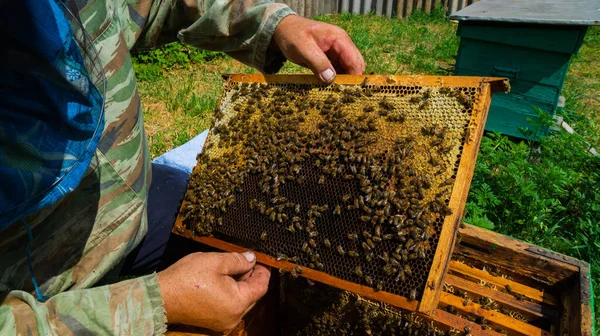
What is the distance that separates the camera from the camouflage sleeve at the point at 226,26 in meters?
2.77

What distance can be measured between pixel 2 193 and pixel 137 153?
3.72ft

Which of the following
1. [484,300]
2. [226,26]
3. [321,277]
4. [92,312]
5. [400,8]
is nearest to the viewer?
[92,312]

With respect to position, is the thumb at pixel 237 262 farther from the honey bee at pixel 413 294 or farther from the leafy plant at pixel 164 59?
the leafy plant at pixel 164 59

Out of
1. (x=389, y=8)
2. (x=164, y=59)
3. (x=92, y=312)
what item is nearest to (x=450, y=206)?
(x=92, y=312)

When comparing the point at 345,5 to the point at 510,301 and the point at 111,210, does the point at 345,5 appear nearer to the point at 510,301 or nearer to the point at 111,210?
the point at 510,301

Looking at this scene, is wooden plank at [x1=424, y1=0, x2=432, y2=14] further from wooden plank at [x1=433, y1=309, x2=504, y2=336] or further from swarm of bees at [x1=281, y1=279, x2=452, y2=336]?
wooden plank at [x1=433, y1=309, x2=504, y2=336]

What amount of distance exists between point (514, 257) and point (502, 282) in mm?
181

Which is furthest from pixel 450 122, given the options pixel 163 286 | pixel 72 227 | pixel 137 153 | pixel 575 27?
pixel 575 27

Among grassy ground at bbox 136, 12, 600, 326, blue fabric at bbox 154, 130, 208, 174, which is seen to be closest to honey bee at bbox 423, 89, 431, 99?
grassy ground at bbox 136, 12, 600, 326

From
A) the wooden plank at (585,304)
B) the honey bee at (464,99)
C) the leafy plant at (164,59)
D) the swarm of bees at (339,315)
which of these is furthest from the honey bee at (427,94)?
the leafy plant at (164,59)

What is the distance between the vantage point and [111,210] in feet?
7.57

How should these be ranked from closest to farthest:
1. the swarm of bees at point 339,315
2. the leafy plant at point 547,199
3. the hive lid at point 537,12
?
the swarm of bees at point 339,315
the leafy plant at point 547,199
the hive lid at point 537,12

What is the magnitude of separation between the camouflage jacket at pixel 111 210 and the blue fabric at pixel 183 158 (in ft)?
5.32

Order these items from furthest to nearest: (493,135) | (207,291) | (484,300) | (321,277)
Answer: (493,135)
(484,300)
(321,277)
(207,291)
